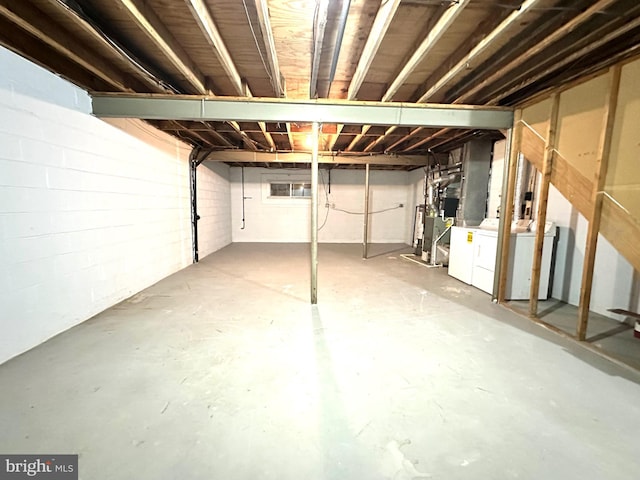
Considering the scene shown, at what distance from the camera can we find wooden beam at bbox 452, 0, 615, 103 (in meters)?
1.58

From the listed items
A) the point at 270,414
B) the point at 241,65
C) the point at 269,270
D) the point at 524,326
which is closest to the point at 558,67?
the point at 524,326

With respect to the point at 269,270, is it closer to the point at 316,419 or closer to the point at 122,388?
the point at 122,388

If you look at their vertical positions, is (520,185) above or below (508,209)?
above

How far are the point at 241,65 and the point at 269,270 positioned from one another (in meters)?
3.09

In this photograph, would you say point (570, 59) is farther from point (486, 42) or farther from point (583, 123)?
point (486, 42)

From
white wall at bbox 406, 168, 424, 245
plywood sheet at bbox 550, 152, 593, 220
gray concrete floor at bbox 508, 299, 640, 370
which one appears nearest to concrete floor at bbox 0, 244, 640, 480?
gray concrete floor at bbox 508, 299, 640, 370

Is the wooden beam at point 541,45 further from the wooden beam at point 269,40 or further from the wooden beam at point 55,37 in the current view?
the wooden beam at point 55,37

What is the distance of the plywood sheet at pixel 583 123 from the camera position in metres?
2.18

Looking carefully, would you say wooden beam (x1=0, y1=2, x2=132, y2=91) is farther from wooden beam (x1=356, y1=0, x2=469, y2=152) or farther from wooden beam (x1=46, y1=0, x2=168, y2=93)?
wooden beam (x1=356, y1=0, x2=469, y2=152)

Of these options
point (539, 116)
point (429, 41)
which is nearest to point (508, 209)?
point (539, 116)

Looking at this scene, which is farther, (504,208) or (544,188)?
(504,208)

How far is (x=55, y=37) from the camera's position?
185cm

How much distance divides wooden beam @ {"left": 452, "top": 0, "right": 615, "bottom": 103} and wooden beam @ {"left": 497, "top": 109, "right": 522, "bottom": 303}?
685mm

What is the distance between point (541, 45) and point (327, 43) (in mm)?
1495
